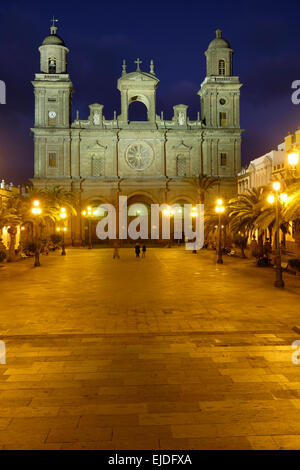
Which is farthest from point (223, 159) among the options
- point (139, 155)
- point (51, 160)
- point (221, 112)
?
point (51, 160)

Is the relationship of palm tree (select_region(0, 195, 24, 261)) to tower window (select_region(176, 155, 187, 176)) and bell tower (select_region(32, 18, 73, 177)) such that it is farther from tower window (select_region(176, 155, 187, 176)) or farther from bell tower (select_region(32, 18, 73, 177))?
tower window (select_region(176, 155, 187, 176))

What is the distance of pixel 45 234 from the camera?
50.7 meters

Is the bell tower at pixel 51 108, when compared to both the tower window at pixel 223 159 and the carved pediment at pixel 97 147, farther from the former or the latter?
the tower window at pixel 223 159

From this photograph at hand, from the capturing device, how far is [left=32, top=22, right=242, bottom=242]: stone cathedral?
5431 cm

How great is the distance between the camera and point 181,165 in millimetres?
56781

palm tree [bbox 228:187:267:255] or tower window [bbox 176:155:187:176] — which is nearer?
palm tree [bbox 228:187:267:255]

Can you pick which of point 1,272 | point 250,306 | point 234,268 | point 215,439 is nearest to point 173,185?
point 234,268

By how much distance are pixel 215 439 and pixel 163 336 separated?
4.86 m

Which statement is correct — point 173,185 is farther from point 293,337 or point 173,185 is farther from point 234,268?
point 293,337

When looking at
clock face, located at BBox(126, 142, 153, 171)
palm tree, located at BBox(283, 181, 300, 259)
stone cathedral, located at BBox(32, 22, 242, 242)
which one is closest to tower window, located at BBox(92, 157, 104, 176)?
stone cathedral, located at BBox(32, 22, 242, 242)

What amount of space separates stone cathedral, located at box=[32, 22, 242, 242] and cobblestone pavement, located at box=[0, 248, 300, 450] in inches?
1600

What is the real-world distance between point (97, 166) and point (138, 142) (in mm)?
6183

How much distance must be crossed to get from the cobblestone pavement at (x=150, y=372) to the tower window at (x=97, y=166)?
41.6 metres

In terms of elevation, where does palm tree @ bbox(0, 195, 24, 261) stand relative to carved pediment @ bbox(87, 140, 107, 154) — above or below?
below
